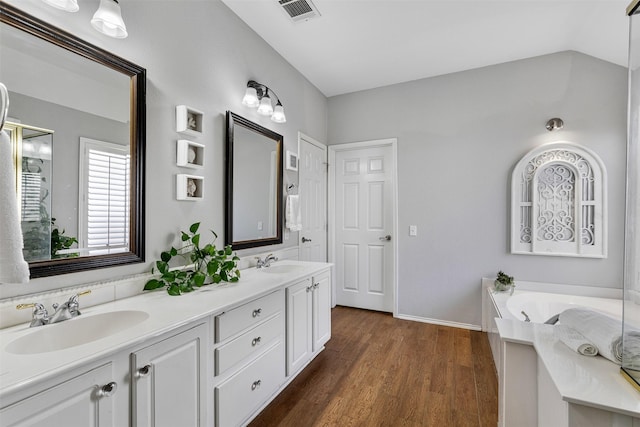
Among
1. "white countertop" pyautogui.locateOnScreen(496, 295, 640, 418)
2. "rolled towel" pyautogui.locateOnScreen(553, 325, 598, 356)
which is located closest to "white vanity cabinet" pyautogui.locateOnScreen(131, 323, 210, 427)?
"white countertop" pyautogui.locateOnScreen(496, 295, 640, 418)

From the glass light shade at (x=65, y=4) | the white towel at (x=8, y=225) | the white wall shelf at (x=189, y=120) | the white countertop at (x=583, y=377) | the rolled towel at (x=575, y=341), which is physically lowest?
the white countertop at (x=583, y=377)

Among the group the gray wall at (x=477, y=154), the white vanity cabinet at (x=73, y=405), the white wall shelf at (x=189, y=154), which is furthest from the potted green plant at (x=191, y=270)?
the gray wall at (x=477, y=154)

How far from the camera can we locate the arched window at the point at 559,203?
267 cm

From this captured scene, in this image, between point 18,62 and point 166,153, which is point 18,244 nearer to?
point 18,62

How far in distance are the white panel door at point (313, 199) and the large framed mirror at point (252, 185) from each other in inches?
19.6

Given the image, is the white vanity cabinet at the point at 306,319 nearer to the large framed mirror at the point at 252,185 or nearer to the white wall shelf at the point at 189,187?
the large framed mirror at the point at 252,185

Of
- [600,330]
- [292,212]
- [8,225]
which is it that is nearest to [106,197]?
[8,225]

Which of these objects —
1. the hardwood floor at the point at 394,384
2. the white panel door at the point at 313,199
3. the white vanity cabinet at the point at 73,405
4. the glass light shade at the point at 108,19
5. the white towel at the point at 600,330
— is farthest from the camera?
the white panel door at the point at 313,199

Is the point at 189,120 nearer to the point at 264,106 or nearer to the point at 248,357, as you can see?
the point at 264,106

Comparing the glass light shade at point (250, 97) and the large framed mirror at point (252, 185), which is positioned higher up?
the glass light shade at point (250, 97)

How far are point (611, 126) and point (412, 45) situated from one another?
6.39 feet

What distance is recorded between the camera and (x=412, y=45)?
2744 millimetres

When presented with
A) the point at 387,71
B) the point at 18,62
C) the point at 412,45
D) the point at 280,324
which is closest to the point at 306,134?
the point at 387,71

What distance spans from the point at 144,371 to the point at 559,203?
344 cm
